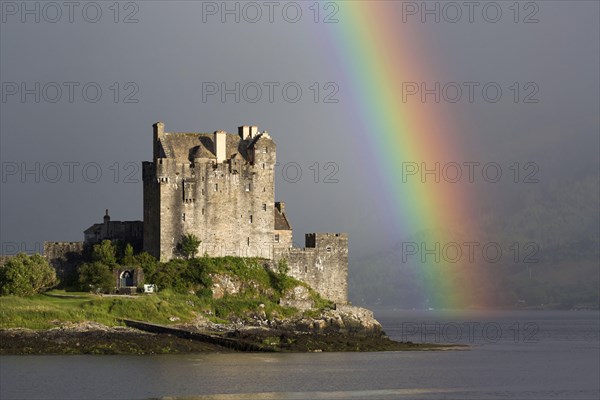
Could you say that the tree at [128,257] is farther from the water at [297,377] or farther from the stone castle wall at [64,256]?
the water at [297,377]

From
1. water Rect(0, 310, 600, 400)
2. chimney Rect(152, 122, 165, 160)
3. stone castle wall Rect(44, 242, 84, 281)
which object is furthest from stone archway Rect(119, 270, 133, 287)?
water Rect(0, 310, 600, 400)

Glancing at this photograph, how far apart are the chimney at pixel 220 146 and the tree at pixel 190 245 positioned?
19.8 feet

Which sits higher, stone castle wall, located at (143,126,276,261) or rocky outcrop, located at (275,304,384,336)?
stone castle wall, located at (143,126,276,261)

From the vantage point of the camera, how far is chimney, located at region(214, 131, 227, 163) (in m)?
88.8

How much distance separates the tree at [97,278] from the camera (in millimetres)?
84250

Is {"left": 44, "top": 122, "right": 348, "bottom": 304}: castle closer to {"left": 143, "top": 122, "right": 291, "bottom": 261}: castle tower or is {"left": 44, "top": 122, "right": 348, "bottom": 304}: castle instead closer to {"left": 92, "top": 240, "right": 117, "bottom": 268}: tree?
{"left": 143, "top": 122, "right": 291, "bottom": 261}: castle tower

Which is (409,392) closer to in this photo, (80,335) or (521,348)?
(80,335)

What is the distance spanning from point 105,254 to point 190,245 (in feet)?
20.0

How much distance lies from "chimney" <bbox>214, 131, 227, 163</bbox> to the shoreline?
14385 millimetres

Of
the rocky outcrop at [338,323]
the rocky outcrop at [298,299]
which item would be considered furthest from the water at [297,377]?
the rocky outcrop at [298,299]

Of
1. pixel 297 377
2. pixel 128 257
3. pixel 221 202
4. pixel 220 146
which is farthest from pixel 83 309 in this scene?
pixel 297 377

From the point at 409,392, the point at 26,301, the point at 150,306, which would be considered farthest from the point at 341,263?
the point at 409,392

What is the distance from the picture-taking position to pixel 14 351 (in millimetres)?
69625

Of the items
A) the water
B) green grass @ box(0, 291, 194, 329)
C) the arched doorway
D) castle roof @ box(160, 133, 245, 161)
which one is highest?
castle roof @ box(160, 133, 245, 161)
